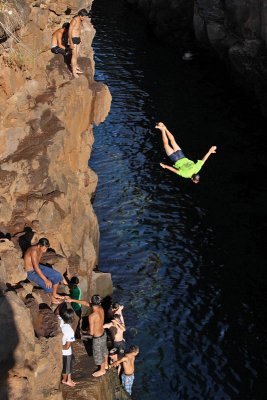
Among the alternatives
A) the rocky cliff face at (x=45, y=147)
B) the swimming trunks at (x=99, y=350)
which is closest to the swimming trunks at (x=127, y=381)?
the swimming trunks at (x=99, y=350)

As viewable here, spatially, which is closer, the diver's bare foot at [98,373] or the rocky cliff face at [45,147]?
the diver's bare foot at [98,373]

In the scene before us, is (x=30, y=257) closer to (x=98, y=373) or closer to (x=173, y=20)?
(x=98, y=373)

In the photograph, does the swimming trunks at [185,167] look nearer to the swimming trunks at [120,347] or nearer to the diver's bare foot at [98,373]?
the swimming trunks at [120,347]

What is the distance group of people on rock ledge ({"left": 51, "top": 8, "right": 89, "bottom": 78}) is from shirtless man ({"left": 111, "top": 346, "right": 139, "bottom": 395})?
36.4ft

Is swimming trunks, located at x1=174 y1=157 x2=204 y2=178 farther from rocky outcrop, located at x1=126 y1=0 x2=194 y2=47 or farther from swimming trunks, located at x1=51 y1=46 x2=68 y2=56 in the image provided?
rocky outcrop, located at x1=126 y1=0 x2=194 y2=47

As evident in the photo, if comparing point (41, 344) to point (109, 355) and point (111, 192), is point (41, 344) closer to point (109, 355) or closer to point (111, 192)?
point (109, 355)

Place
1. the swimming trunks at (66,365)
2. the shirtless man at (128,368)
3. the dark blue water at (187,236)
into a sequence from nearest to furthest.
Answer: the swimming trunks at (66,365) < the shirtless man at (128,368) < the dark blue water at (187,236)

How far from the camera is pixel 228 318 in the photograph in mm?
25516

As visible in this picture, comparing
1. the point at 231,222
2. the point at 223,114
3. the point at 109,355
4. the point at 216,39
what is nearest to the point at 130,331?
the point at 109,355

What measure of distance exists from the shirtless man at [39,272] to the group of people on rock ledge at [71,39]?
893cm

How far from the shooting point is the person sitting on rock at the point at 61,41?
83.7ft

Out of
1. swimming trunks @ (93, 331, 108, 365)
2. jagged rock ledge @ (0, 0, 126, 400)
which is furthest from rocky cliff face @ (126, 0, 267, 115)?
swimming trunks @ (93, 331, 108, 365)

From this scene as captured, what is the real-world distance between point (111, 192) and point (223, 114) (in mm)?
15518

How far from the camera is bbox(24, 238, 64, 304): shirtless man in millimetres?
18803
